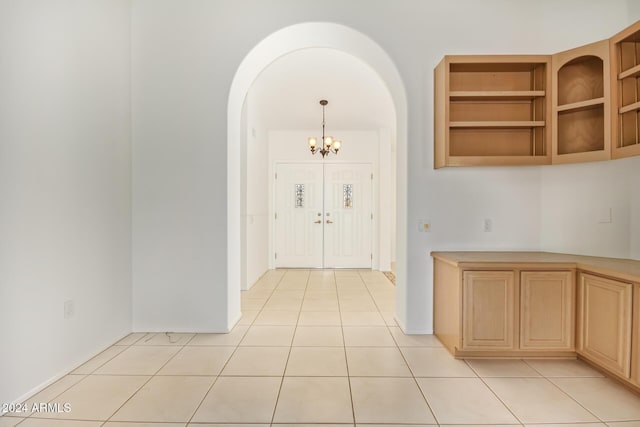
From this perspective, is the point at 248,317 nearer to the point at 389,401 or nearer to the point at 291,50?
the point at 389,401

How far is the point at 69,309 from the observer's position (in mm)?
2357

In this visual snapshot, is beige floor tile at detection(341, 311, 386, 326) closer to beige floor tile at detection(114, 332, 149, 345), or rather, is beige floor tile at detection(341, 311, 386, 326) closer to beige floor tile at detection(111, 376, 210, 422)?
beige floor tile at detection(111, 376, 210, 422)

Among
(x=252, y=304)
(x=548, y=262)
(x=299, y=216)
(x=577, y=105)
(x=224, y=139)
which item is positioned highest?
(x=577, y=105)

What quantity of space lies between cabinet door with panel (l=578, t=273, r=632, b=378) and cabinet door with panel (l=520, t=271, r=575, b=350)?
7 cm

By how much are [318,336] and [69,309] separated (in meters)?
1.90

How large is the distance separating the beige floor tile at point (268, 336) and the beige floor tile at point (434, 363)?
1.00 m

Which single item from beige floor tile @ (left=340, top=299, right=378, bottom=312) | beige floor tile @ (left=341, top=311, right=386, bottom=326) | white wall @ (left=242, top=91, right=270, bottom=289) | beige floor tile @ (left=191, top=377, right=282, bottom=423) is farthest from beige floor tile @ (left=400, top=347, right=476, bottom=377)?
white wall @ (left=242, top=91, right=270, bottom=289)


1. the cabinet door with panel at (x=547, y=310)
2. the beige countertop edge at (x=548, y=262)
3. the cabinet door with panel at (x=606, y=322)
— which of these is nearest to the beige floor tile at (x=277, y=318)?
the beige countertop edge at (x=548, y=262)

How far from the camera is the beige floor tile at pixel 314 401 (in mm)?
1822

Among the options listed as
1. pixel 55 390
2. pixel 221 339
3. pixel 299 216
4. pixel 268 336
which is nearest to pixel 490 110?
pixel 268 336

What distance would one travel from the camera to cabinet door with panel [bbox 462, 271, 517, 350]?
2484mm

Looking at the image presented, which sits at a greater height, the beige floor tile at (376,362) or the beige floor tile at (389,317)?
the beige floor tile at (376,362)

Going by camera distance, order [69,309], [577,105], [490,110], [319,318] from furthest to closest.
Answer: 1. [319,318]
2. [490,110]
3. [577,105]
4. [69,309]

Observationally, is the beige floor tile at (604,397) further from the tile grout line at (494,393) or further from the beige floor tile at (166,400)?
the beige floor tile at (166,400)
